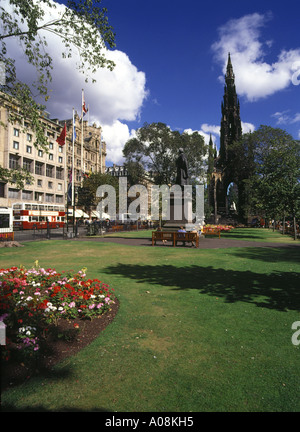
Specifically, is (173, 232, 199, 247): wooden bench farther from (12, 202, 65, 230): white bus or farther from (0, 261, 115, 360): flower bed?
(12, 202, 65, 230): white bus

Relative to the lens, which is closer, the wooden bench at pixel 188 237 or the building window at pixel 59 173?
the wooden bench at pixel 188 237

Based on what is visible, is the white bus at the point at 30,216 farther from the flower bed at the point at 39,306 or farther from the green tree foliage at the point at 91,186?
the flower bed at the point at 39,306

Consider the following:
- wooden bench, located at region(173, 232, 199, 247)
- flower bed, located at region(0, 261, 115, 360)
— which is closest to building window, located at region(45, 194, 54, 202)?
wooden bench, located at region(173, 232, 199, 247)

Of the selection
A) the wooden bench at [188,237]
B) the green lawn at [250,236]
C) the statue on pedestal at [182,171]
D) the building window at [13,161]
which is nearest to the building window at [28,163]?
the building window at [13,161]

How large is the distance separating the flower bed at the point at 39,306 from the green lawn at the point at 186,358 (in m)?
0.55

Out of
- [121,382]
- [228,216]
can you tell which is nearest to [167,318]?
[121,382]

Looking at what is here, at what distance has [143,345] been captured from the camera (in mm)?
4043

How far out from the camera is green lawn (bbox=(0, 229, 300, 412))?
2.84m

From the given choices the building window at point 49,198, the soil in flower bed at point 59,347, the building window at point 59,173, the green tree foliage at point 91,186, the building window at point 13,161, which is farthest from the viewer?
the building window at point 59,173

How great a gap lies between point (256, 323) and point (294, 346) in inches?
33.1

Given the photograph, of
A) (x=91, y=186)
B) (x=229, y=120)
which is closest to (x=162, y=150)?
(x=91, y=186)

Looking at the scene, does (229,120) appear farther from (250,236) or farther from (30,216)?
(30,216)

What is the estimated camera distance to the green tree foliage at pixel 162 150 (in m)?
41.1

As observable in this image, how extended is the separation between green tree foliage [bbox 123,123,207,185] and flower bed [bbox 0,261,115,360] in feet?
122
